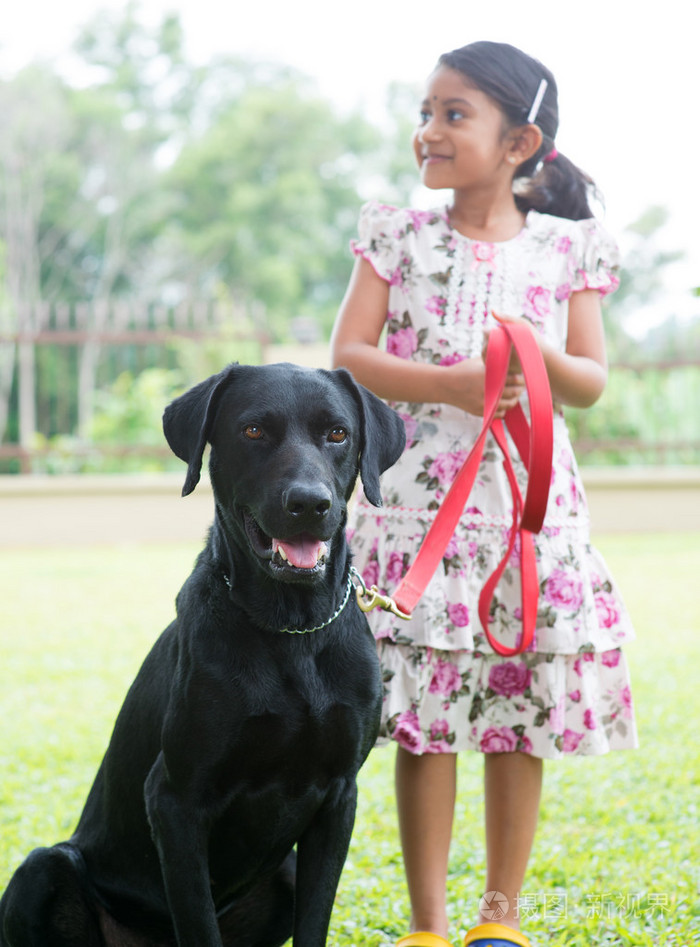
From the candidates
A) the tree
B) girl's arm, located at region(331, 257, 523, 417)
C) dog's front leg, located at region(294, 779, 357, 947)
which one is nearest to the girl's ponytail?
girl's arm, located at region(331, 257, 523, 417)

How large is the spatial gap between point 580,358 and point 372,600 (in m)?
0.86

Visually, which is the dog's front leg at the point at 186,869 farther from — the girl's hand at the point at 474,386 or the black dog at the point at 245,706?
the girl's hand at the point at 474,386

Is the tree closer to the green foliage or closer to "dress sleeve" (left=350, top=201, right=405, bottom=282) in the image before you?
the green foliage

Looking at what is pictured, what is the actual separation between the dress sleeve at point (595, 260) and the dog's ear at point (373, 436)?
0.76 metres

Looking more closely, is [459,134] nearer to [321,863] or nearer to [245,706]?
[245,706]

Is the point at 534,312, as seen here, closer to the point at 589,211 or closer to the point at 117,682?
the point at 589,211

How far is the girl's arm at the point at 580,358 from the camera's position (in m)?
2.51

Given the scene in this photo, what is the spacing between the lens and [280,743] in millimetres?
1902

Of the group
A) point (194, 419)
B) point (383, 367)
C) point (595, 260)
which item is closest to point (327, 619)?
point (194, 419)

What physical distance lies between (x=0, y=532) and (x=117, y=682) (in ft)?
20.1

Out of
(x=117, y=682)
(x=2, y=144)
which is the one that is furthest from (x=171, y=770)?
(x=2, y=144)

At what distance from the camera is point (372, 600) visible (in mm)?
2209

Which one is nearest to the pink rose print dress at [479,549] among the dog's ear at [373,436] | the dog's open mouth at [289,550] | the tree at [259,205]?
the dog's ear at [373,436]
